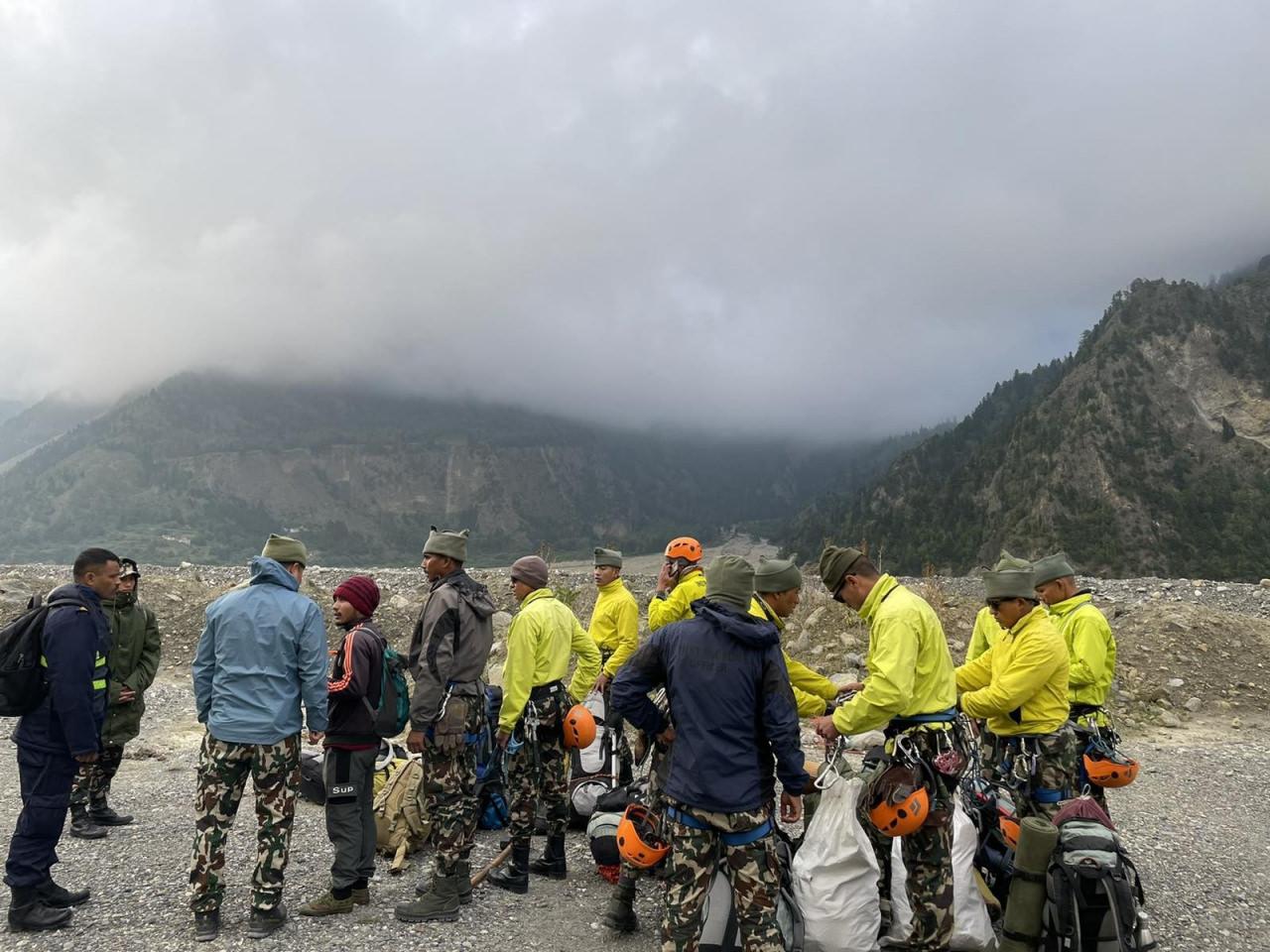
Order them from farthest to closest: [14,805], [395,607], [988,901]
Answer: [395,607] → [14,805] → [988,901]

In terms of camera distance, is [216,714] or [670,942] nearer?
[670,942]

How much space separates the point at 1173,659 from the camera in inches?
599

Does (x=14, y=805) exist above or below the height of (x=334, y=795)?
below

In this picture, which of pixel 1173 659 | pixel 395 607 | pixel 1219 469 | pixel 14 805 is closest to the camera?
pixel 14 805

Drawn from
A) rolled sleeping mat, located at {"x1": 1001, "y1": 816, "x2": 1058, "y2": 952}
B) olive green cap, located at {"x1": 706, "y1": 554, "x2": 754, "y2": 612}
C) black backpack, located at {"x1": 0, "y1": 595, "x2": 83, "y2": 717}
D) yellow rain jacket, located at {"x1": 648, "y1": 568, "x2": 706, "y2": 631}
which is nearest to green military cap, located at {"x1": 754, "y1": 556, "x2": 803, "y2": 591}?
olive green cap, located at {"x1": 706, "y1": 554, "x2": 754, "y2": 612}

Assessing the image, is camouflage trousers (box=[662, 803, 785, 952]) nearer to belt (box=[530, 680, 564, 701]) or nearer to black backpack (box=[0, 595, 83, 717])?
belt (box=[530, 680, 564, 701])

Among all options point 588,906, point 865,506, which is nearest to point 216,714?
point 588,906

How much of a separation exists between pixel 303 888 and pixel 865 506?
11881 centimetres

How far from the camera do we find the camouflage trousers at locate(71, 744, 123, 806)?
7375 mm

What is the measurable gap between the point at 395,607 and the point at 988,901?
16.9m

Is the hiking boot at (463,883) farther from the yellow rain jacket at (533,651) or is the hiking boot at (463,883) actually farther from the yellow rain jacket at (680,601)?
the yellow rain jacket at (680,601)

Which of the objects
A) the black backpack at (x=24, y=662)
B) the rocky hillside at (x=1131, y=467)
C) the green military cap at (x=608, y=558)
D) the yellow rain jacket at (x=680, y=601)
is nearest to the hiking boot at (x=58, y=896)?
the black backpack at (x=24, y=662)

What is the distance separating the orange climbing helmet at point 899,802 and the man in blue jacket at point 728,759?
2.58 ft

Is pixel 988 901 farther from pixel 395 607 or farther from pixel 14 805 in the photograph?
pixel 395 607
